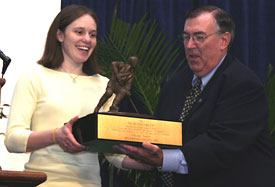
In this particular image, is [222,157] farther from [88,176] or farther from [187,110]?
[88,176]

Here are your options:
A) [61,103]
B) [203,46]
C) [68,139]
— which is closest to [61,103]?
[61,103]

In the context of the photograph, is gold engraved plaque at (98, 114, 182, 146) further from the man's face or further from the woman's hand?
the man's face

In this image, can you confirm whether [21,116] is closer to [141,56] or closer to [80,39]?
[80,39]

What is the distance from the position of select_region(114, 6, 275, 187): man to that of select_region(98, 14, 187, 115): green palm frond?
3.72 feet

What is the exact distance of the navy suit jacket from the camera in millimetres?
2105

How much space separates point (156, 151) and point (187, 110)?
1.14 feet

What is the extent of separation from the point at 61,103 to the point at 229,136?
814 millimetres

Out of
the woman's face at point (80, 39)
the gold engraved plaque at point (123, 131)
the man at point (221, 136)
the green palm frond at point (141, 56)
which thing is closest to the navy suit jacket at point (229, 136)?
the man at point (221, 136)

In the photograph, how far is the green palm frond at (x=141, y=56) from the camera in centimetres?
356

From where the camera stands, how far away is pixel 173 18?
4180mm

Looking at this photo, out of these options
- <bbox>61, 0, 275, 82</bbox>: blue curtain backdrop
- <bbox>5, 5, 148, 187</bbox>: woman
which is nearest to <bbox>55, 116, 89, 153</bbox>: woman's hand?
<bbox>5, 5, 148, 187</bbox>: woman

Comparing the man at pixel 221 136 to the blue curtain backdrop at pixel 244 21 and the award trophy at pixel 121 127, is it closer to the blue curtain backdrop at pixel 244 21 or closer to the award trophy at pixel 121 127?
the award trophy at pixel 121 127

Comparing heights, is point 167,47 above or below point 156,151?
above

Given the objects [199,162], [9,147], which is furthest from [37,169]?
[199,162]
